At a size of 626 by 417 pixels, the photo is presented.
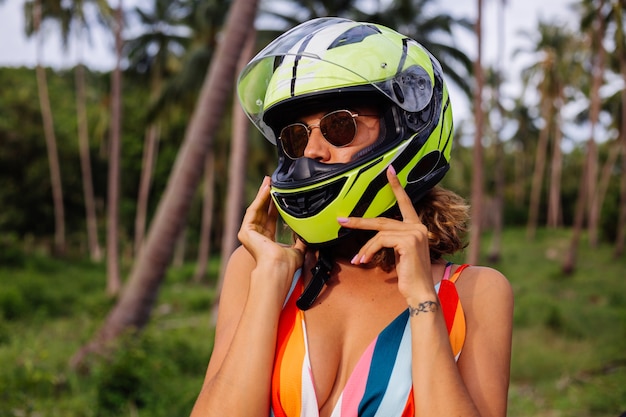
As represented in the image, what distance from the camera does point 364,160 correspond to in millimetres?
1789

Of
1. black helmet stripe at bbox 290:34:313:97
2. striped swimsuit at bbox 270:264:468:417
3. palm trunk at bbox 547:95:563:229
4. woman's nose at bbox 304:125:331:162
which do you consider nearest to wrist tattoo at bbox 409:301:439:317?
striped swimsuit at bbox 270:264:468:417

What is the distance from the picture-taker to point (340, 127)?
5.92 feet

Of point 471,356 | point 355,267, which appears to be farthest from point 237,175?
point 471,356

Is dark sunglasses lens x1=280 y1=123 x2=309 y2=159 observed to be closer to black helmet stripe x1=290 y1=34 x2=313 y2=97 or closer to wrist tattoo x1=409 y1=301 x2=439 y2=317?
black helmet stripe x1=290 y1=34 x2=313 y2=97

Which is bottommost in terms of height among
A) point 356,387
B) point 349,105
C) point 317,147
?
point 356,387

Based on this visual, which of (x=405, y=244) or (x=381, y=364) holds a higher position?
(x=405, y=244)

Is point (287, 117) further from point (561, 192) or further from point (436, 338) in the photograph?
point (561, 192)

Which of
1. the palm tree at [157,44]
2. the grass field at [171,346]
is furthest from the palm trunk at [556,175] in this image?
the palm tree at [157,44]

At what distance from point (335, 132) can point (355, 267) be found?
0.43m

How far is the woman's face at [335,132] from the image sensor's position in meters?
1.81

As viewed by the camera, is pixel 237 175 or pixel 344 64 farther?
pixel 237 175

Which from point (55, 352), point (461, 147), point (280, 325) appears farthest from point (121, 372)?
point (461, 147)

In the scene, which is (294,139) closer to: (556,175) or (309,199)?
(309,199)

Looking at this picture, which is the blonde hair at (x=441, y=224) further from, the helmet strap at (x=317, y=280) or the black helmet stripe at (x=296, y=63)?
the black helmet stripe at (x=296, y=63)
